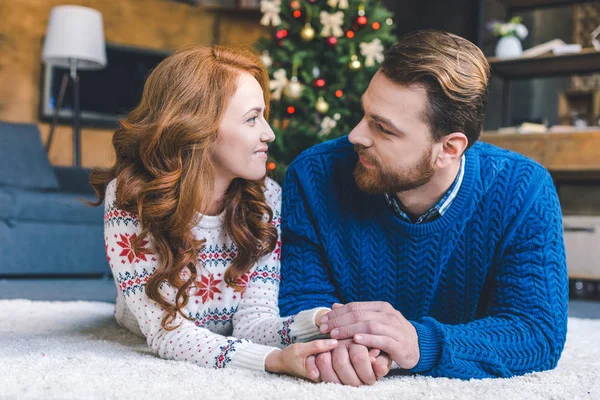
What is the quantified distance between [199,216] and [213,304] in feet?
0.65

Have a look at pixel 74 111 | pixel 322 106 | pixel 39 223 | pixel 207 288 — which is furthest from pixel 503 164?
pixel 74 111

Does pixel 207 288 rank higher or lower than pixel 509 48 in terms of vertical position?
lower

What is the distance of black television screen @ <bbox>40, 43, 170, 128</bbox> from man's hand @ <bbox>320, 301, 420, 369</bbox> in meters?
4.26

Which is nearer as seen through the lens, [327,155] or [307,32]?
[327,155]

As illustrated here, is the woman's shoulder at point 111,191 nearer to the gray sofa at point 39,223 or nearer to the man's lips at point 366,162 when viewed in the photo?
the man's lips at point 366,162

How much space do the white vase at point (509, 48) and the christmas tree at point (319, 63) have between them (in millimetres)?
897

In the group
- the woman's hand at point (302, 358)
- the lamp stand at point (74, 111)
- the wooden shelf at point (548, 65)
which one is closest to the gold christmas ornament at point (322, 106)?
the wooden shelf at point (548, 65)

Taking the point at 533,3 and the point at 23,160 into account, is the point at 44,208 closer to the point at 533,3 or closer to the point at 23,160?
the point at 23,160

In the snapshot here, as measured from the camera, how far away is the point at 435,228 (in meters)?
1.35

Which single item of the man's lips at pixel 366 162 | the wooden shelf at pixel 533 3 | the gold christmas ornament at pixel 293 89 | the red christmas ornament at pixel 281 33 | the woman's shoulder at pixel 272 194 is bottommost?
the woman's shoulder at pixel 272 194

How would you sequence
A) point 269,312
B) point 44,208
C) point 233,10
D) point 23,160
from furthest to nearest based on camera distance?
point 233,10 < point 23,160 < point 44,208 < point 269,312

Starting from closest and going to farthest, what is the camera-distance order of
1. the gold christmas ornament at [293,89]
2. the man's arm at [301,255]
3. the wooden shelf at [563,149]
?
the man's arm at [301,255]
the gold christmas ornament at [293,89]
the wooden shelf at [563,149]

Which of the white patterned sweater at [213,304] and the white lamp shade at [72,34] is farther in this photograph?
the white lamp shade at [72,34]

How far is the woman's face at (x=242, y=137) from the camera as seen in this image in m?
1.33
